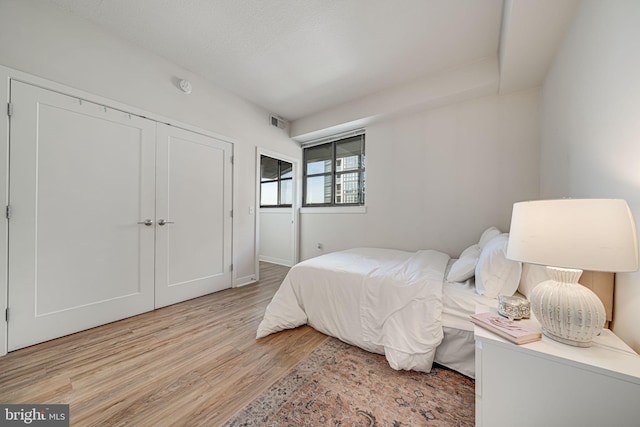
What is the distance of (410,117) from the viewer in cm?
314

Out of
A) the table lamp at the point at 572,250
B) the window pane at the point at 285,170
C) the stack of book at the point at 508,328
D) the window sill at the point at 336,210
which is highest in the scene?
the window pane at the point at 285,170

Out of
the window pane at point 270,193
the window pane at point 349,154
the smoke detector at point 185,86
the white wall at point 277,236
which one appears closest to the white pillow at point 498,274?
the window pane at point 349,154

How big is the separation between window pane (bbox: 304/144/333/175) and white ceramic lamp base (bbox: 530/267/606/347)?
3.37 metres

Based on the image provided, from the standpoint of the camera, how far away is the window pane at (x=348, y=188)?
376 cm

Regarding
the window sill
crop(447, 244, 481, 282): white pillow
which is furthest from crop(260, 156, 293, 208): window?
crop(447, 244, 481, 282): white pillow

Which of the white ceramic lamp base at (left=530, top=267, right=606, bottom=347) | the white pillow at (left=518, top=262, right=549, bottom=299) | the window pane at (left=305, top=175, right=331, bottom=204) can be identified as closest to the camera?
the white ceramic lamp base at (left=530, top=267, right=606, bottom=347)

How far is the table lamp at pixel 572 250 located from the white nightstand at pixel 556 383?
103 mm

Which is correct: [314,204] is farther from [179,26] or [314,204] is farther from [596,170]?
[596,170]

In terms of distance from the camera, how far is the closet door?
172cm

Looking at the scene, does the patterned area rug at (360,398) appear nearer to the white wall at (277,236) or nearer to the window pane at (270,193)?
the white wall at (277,236)

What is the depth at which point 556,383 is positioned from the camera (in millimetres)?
824

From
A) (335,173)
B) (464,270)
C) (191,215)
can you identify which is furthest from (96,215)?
(464,270)

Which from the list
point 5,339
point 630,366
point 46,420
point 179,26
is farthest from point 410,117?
point 5,339

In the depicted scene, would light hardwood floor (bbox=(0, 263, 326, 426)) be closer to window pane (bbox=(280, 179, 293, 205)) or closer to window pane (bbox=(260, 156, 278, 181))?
window pane (bbox=(280, 179, 293, 205))
